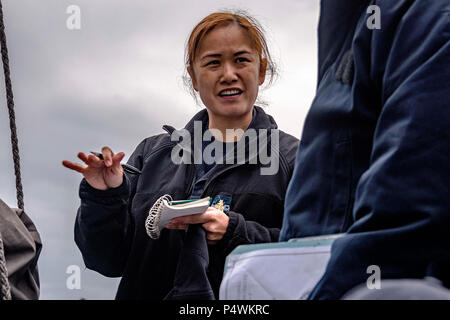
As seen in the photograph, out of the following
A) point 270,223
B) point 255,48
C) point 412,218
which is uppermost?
point 255,48

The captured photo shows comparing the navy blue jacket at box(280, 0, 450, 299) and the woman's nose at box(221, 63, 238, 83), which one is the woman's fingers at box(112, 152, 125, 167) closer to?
the woman's nose at box(221, 63, 238, 83)

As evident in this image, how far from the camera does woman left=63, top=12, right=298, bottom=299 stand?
219 centimetres

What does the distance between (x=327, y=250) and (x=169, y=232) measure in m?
1.47

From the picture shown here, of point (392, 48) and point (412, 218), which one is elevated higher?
point (392, 48)

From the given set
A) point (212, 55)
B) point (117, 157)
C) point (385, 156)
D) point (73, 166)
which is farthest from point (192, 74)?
point (385, 156)

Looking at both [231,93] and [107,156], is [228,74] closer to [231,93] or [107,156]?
[231,93]

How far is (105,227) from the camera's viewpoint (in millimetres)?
2293

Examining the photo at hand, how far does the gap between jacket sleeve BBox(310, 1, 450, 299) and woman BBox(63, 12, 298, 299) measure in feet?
4.17

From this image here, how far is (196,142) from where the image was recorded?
2.62 m

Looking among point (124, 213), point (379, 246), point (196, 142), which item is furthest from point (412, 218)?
point (196, 142)

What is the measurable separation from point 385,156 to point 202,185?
5.15ft

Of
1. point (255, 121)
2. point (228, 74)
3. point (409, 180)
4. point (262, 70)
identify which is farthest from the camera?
point (262, 70)
